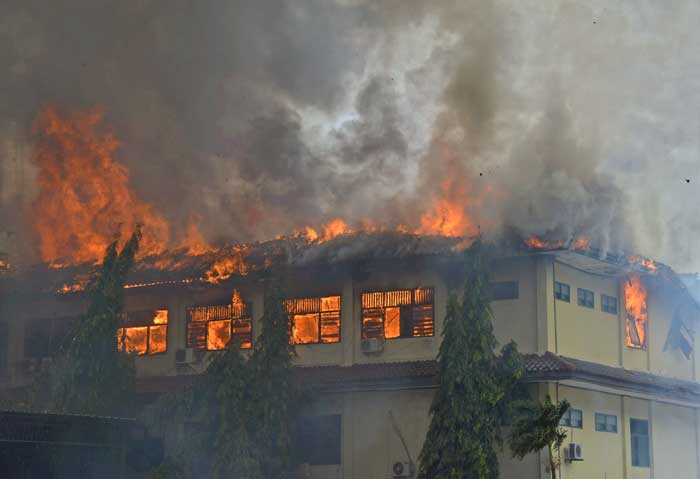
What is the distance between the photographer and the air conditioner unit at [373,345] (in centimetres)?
3588

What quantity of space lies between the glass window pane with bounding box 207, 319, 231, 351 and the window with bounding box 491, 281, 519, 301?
854cm

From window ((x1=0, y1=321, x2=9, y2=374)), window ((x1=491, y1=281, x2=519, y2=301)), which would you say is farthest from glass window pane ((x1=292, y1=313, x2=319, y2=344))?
window ((x1=0, y1=321, x2=9, y2=374))

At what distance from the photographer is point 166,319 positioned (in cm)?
3969

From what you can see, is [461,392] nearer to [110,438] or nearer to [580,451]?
[580,451]

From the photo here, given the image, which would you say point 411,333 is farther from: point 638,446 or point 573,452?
point 638,446

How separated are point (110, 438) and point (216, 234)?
1534cm

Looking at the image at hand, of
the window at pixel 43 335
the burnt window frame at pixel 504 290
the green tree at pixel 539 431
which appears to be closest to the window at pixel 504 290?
the burnt window frame at pixel 504 290

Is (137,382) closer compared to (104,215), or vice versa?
(137,382)

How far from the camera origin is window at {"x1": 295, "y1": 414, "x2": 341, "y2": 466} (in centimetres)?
3584

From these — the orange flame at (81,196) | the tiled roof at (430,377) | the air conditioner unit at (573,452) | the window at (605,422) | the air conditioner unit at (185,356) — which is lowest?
the air conditioner unit at (573,452)

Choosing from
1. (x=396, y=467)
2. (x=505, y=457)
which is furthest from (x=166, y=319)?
(x=505, y=457)

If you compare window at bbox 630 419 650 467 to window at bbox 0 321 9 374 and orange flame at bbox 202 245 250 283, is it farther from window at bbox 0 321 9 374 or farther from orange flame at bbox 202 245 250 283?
window at bbox 0 321 9 374

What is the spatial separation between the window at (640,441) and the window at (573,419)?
8.72 ft

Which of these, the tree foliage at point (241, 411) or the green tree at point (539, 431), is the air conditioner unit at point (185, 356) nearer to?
the tree foliage at point (241, 411)
